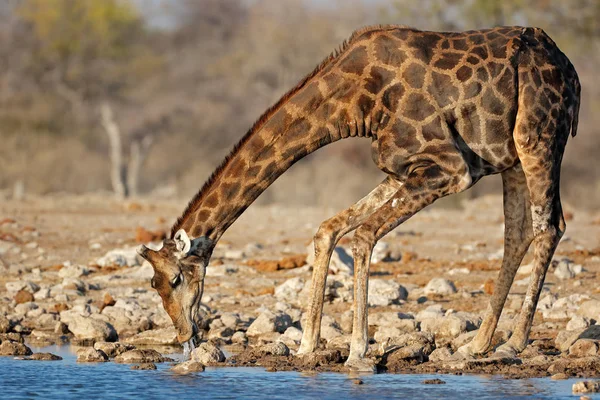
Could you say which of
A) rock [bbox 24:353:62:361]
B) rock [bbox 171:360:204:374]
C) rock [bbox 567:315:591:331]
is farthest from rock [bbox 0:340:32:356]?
rock [bbox 567:315:591:331]

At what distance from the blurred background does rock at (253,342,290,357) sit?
2507 cm

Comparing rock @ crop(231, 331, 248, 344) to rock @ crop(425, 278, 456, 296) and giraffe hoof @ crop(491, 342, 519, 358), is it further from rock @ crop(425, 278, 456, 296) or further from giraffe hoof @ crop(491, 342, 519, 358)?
rock @ crop(425, 278, 456, 296)

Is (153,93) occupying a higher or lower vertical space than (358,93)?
higher

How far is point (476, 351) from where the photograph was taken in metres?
8.39

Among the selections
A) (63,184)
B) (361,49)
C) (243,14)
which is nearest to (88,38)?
(63,184)

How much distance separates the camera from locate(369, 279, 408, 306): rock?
1058cm

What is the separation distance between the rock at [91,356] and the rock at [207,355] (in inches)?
26.0

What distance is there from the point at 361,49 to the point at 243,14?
135 feet

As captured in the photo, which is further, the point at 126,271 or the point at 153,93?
the point at 153,93

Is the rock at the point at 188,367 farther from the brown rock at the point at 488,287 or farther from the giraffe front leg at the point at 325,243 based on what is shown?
the brown rock at the point at 488,287

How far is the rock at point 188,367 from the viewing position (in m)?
7.94

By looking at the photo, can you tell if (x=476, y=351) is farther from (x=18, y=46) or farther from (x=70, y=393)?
(x=18, y=46)

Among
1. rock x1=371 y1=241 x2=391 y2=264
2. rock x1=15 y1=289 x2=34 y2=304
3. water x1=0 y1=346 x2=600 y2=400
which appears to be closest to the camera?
water x1=0 y1=346 x2=600 y2=400

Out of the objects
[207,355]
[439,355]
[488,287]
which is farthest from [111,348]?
[488,287]
